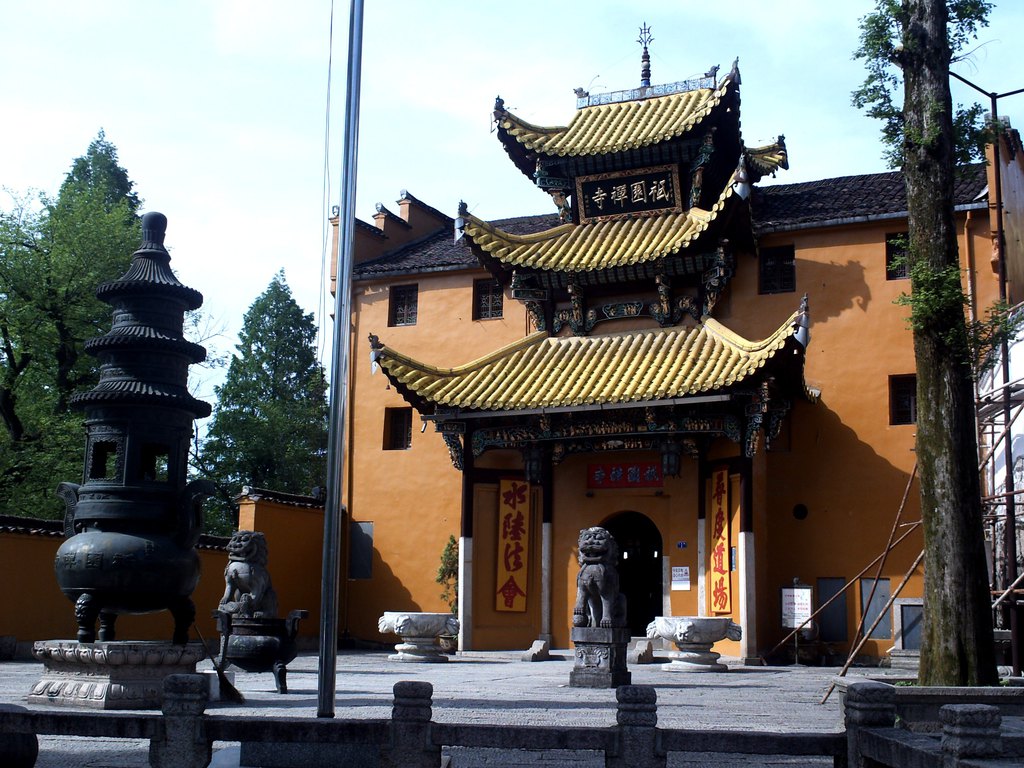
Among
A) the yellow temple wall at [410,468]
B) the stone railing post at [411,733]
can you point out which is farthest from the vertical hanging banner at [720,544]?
the stone railing post at [411,733]

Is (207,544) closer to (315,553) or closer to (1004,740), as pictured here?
(315,553)

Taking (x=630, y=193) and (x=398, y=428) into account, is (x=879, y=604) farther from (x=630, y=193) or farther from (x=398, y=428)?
(x=398, y=428)

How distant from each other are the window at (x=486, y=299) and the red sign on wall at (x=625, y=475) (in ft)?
14.2

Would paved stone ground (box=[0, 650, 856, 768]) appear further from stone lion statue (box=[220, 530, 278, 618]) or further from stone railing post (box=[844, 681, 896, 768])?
stone railing post (box=[844, 681, 896, 768])

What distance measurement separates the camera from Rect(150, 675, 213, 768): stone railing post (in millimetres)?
6273

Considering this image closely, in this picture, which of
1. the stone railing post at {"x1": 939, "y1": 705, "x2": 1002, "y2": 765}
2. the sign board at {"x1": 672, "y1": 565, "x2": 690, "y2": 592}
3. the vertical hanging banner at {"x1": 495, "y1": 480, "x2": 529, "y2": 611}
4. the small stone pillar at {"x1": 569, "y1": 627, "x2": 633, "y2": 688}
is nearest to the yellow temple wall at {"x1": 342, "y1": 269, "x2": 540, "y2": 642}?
the vertical hanging banner at {"x1": 495, "y1": 480, "x2": 529, "y2": 611}

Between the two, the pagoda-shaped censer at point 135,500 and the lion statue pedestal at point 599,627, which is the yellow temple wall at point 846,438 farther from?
the pagoda-shaped censer at point 135,500

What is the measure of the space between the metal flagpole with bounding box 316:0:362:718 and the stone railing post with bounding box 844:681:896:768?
10.1ft

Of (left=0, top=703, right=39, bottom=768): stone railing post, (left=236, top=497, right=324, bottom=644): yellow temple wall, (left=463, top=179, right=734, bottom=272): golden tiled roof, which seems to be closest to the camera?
(left=0, top=703, right=39, bottom=768): stone railing post

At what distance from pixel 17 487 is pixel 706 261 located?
13945mm

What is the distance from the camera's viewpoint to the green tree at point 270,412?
32094 millimetres

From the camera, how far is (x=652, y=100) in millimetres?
20875

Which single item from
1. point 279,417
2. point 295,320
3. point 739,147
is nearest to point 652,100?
point 739,147

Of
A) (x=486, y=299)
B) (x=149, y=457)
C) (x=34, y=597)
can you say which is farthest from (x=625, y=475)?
(x=149, y=457)
